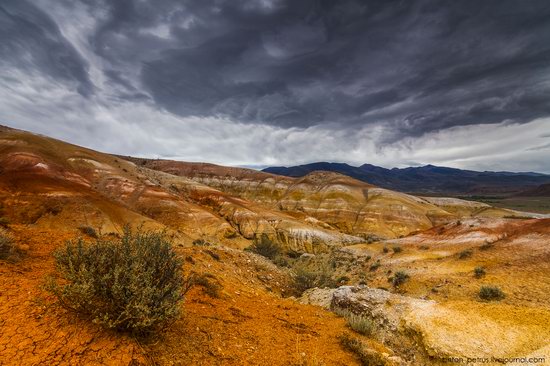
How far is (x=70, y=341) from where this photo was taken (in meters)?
4.11

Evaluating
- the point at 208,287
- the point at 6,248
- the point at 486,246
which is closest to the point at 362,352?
the point at 208,287

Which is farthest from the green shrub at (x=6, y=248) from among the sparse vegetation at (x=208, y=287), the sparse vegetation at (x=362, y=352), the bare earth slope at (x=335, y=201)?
the bare earth slope at (x=335, y=201)

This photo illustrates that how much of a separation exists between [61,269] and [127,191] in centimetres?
5551

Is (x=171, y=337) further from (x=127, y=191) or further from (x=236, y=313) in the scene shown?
(x=127, y=191)

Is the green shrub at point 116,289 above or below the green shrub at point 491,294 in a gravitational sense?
above

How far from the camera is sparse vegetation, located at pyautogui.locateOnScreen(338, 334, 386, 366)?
5.85 metres

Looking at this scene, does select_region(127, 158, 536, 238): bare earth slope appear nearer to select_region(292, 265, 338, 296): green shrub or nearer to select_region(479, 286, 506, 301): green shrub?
select_region(292, 265, 338, 296): green shrub

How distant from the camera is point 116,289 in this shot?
4305mm

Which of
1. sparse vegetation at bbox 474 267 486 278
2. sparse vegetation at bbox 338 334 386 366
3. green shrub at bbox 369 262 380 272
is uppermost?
sparse vegetation at bbox 338 334 386 366

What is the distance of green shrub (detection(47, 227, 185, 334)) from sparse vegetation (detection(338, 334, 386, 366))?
12.9 ft

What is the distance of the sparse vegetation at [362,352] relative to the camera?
585cm

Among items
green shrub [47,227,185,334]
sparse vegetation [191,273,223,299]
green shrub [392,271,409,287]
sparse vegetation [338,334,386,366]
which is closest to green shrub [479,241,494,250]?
green shrub [392,271,409,287]

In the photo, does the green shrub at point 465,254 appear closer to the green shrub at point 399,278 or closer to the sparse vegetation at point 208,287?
the green shrub at point 399,278

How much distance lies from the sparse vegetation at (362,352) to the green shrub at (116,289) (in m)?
3.93
